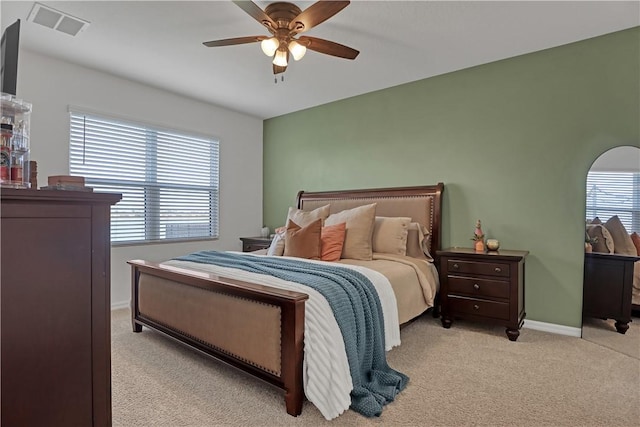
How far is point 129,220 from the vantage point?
4.09 metres

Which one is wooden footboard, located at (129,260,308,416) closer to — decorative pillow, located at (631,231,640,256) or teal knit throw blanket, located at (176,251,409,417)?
teal knit throw blanket, located at (176,251,409,417)

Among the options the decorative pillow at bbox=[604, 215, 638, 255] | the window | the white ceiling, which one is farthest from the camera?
the window

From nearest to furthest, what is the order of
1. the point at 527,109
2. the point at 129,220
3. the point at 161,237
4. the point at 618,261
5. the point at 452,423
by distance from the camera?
1. the point at 452,423
2. the point at 618,261
3. the point at 527,109
4. the point at 129,220
5. the point at 161,237

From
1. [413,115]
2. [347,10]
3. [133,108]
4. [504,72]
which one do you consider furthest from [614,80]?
[133,108]

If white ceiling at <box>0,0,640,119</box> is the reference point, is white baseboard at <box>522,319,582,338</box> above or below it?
below

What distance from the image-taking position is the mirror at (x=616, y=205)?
9.22ft

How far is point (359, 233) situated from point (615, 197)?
2.20 metres

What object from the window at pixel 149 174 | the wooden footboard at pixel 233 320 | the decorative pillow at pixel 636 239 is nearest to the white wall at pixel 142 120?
the window at pixel 149 174

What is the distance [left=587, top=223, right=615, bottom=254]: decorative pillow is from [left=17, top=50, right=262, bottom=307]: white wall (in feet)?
13.6

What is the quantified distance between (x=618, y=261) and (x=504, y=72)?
6.64 feet

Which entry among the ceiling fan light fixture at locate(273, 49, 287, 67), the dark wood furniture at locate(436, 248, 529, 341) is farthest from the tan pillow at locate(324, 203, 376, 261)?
the ceiling fan light fixture at locate(273, 49, 287, 67)

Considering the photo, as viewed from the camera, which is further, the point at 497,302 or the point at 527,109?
the point at 527,109

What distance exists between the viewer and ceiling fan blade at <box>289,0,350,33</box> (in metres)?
2.06

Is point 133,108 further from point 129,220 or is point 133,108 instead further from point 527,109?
point 527,109
